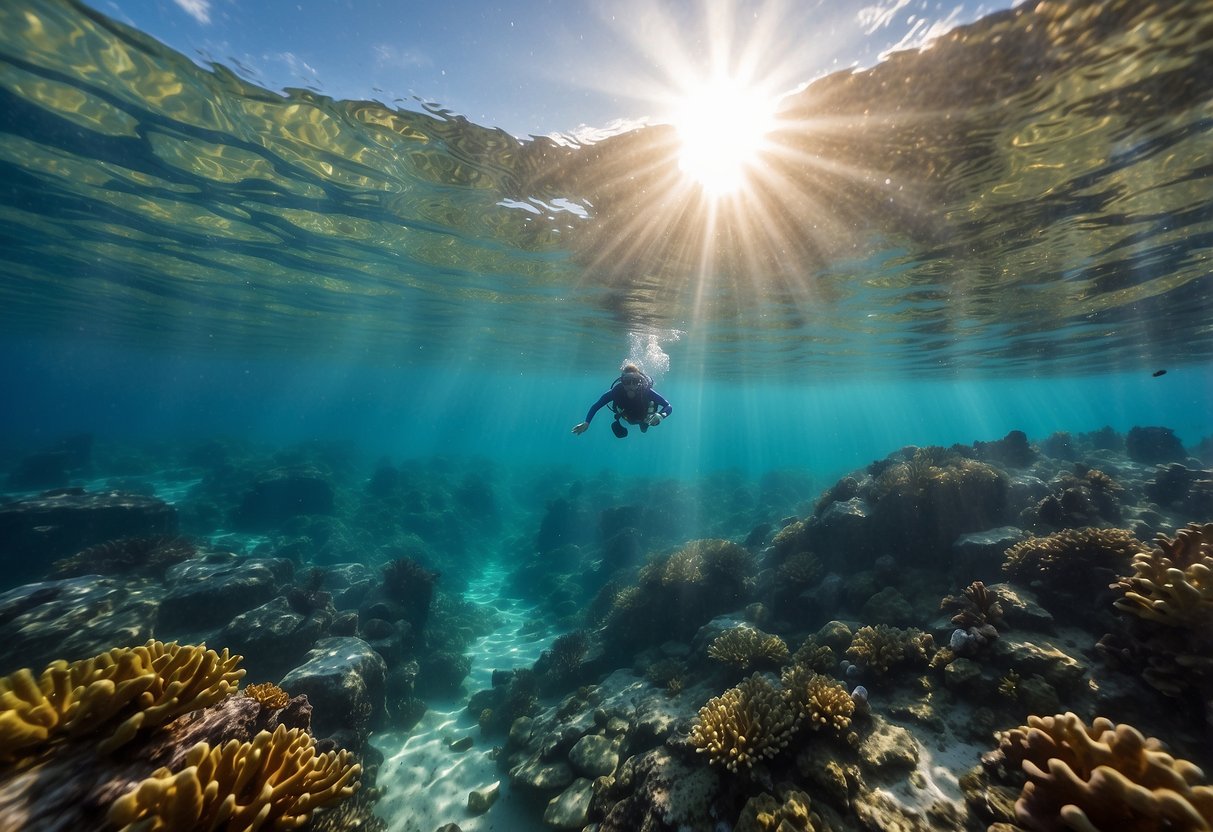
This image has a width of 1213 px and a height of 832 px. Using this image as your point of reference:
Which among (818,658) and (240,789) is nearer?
(240,789)

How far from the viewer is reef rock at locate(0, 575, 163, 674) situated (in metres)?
7.91

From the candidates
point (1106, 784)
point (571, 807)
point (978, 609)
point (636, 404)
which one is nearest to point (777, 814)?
point (1106, 784)

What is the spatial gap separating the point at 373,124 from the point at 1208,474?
70.3 ft

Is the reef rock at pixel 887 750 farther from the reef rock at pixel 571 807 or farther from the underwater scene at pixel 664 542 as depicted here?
the reef rock at pixel 571 807

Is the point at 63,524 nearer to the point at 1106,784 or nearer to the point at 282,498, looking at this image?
the point at 282,498

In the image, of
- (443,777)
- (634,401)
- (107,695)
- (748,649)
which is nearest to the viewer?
(107,695)

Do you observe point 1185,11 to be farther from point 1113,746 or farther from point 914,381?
point 914,381

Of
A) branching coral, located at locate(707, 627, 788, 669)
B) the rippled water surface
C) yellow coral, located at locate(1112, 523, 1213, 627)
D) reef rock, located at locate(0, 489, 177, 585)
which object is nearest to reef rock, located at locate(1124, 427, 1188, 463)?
the rippled water surface

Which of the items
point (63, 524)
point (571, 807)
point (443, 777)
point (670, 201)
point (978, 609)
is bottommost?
point (443, 777)

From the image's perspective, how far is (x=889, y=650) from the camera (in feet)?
21.5

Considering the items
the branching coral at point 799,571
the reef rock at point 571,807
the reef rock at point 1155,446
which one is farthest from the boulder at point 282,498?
the reef rock at point 1155,446

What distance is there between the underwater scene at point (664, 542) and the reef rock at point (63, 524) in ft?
0.38

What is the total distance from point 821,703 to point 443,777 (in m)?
7.73

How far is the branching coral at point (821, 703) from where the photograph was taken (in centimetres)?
516
